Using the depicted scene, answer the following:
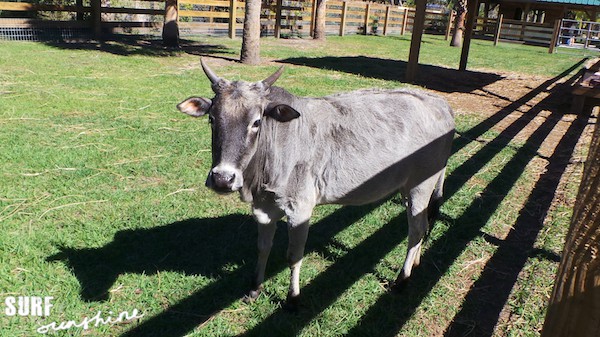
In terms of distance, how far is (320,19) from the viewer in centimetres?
2333

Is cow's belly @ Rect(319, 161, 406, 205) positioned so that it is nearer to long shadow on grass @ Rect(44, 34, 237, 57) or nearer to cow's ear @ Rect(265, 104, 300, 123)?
cow's ear @ Rect(265, 104, 300, 123)

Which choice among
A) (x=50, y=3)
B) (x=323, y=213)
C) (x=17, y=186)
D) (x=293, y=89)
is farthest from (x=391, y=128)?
(x=50, y=3)

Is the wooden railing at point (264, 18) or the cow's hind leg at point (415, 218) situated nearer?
the cow's hind leg at point (415, 218)

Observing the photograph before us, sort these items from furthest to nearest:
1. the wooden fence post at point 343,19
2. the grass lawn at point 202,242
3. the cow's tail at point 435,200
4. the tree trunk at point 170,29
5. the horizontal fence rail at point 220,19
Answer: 1. the wooden fence post at point 343,19
2. the tree trunk at point 170,29
3. the horizontal fence rail at point 220,19
4. the cow's tail at point 435,200
5. the grass lawn at point 202,242

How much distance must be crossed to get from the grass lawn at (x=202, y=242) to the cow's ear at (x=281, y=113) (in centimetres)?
157

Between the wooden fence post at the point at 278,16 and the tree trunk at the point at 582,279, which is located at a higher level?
the wooden fence post at the point at 278,16

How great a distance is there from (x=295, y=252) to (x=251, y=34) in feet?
37.9

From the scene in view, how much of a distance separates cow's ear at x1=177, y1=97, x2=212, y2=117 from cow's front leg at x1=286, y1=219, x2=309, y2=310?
1070 mm

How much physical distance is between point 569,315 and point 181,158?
5.77m

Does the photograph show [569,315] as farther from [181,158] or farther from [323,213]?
[181,158]

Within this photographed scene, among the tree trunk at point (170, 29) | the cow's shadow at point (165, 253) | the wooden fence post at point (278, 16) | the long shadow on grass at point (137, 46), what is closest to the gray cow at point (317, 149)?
the cow's shadow at point (165, 253)

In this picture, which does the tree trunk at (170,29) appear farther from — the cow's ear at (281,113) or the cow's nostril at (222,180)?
the cow's nostril at (222,180)

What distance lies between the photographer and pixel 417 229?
416cm

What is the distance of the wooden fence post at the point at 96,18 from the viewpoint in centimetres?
1664
